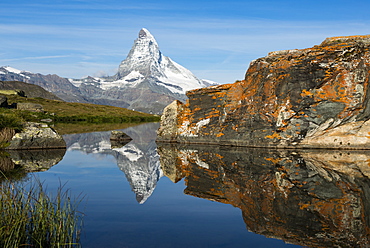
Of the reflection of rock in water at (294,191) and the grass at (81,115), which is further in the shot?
the grass at (81,115)

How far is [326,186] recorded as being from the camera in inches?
489

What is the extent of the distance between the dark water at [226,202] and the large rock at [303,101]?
489 centimetres

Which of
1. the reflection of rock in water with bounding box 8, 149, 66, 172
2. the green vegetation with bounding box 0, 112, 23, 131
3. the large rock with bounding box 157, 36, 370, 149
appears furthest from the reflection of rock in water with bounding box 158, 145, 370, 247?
the green vegetation with bounding box 0, 112, 23, 131

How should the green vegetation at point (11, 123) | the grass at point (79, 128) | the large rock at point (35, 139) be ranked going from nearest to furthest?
the large rock at point (35, 139) → the green vegetation at point (11, 123) → the grass at point (79, 128)

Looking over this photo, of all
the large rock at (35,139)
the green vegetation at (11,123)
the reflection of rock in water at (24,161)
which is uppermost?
the green vegetation at (11,123)

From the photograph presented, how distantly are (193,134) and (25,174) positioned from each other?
17601mm

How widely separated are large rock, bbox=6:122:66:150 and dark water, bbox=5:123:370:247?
291 inches

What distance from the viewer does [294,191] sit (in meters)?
11.7

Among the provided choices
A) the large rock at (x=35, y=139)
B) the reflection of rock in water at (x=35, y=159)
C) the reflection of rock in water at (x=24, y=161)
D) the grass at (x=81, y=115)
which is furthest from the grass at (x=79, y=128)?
the reflection of rock in water at (x=24, y=161)

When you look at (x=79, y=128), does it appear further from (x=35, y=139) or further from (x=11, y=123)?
(x=11, y=123)

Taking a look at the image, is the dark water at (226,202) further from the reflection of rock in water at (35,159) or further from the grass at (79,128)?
the grass at (79,128)

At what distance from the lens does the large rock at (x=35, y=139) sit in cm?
2516

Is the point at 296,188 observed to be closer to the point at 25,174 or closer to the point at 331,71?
the point at 25,174

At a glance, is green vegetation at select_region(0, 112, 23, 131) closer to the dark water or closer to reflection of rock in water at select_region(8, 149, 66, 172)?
reflection of rock in water at select_region(8, 149, 66, 172)
